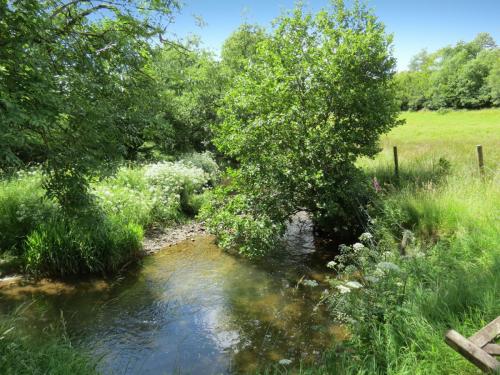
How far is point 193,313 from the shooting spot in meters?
6.42

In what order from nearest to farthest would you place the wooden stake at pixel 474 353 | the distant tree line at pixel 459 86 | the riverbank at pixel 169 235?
the wooden stake at pixel 474 353 < the riverbank at pixel 169 235 < the distant tree line at pixel 459 86

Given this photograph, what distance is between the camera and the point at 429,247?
6.34m

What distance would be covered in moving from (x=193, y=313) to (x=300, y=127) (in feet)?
15.0

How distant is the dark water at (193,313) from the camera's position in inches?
204

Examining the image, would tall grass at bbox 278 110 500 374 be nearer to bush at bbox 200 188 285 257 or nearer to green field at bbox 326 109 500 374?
green field at bbox 326 109 500 374

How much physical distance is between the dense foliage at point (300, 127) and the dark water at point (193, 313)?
0.88 meters

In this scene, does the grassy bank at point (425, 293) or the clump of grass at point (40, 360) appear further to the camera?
the grassy bank at point (425, 293)

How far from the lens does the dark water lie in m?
5.19

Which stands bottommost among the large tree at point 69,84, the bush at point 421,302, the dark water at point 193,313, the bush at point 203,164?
the dark water at point 193,313

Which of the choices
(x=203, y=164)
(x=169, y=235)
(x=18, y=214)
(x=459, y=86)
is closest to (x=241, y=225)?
(x=169, y=235)

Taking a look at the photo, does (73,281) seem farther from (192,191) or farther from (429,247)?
(429,247)

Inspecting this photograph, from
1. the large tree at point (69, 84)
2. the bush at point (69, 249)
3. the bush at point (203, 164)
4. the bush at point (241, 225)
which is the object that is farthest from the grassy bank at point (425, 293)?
the bush at point (203, 164)

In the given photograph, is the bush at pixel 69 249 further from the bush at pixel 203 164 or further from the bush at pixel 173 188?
the bush at pixel 203 164

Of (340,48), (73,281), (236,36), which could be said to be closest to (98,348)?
(73,281)
